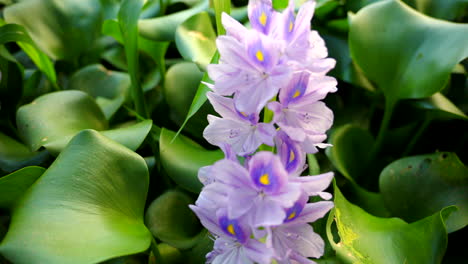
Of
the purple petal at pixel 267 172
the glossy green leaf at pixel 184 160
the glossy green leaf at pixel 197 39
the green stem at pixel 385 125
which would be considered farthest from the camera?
the green stem at pixel 385 125

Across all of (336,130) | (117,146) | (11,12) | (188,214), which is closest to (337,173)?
(336,130)

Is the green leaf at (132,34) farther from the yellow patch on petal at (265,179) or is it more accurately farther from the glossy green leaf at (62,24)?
the yellow patch on petal at (265,179)

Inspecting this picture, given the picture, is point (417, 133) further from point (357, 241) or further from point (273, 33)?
point (273, 33)

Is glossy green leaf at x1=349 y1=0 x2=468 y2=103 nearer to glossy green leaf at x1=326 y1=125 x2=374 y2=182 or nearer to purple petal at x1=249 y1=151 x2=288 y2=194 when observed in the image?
glossy green leaf at x1=326 y1=125 x2=374 y2=182

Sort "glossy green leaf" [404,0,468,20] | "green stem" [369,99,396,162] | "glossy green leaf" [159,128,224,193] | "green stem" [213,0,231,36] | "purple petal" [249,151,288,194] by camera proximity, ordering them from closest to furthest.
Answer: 1. "purple petal" [249,151,288,194]
2. "green stem" [213,0,231,36]
3. "glossy green leaf" [159,128,224,193]
4. "green stem" [369,99,396,162]
5. "glossy green leaf" [404,0,468,20]

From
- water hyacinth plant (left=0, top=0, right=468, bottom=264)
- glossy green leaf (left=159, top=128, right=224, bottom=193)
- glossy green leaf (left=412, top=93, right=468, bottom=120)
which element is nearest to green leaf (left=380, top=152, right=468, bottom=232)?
water hyacinth plant (left=0, top=0, right=468, bottom=264)

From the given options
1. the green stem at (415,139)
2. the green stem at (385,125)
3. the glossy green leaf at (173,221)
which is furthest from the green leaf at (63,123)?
the green stem at (415,139)
